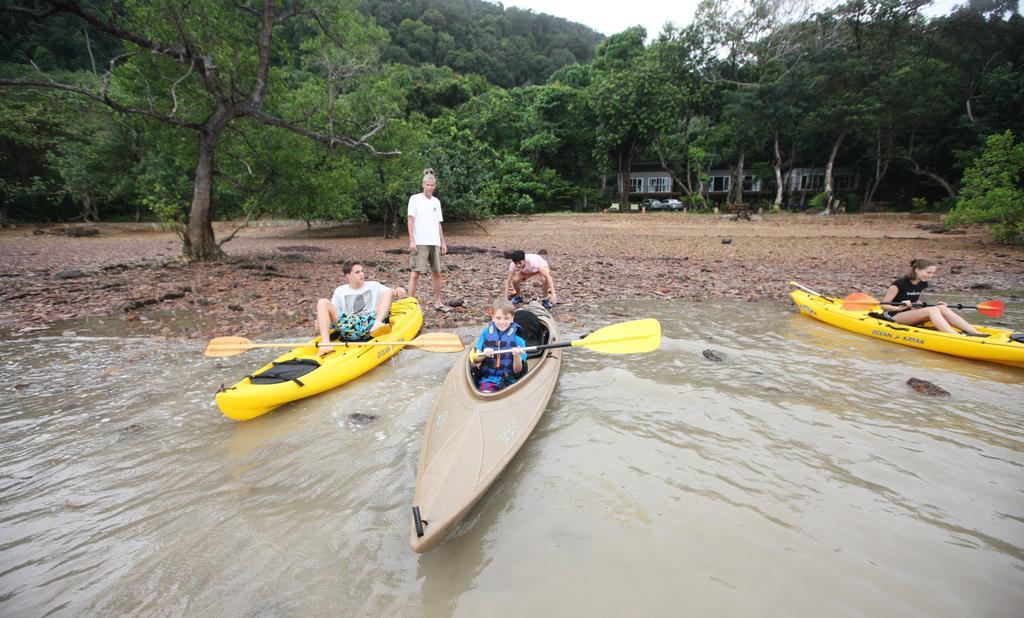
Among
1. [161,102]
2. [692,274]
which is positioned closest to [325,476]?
[692,274]

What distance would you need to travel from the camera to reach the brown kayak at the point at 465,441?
8.43ft

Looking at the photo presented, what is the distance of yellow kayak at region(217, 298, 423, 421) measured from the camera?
4105 mm

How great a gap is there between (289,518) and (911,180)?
40.3 meters

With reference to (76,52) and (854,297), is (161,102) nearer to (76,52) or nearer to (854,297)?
(854,297)

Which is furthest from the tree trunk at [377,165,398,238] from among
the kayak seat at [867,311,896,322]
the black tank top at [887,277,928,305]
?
the black tank top at [887,277,928,305]

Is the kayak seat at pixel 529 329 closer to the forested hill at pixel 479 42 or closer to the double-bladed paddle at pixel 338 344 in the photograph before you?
the double-bladed paddle at pixel 338 344

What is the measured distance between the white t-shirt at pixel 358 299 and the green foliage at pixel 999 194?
65.1ft

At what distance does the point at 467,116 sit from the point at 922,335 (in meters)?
34.3

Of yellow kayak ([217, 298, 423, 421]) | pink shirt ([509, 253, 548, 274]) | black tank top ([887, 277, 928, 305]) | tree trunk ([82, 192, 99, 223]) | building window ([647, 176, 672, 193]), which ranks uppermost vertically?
building window ([647, 176, 672, 193])

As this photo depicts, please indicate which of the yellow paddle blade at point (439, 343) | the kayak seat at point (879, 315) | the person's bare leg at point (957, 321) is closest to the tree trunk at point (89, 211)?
the yellow paddle blade at point (439, 343)

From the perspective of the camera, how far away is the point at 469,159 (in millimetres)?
23781

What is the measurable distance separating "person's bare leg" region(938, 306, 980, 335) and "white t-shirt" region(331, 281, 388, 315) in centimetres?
790

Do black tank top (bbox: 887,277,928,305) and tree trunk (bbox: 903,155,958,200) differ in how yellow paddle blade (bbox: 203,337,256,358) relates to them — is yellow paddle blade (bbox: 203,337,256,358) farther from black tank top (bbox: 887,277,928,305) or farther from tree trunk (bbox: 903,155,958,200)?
tree trunk (bbox: 903,155,958,200)

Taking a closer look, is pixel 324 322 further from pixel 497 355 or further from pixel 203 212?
pixel 203 212
